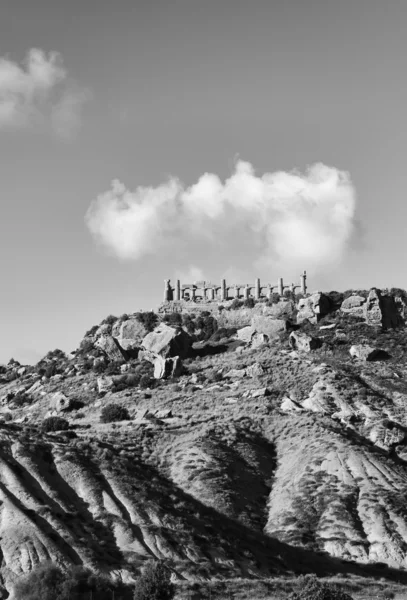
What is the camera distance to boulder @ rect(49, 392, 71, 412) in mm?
96625

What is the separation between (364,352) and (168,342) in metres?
30.6

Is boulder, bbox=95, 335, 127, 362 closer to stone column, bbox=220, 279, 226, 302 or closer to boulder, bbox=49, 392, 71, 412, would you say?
boulder, bbox=49, 392, 71, 412

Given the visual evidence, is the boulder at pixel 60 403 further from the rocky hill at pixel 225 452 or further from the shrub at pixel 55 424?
the shrub at pixel 55 424

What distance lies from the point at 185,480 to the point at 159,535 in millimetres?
12906

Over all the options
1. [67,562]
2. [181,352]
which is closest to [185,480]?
[67,562]

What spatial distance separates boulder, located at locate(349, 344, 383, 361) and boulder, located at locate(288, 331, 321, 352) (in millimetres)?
5618

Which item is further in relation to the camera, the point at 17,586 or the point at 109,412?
the point at 109,412

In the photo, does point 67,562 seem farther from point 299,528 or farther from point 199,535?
→ point 299,528

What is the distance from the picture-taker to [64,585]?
42.1 m

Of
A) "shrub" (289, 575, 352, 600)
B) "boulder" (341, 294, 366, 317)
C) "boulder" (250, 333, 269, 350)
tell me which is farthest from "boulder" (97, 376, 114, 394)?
"shrub" (289, 575, 352, 600)

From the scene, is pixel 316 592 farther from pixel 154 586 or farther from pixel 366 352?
pixel 366 352

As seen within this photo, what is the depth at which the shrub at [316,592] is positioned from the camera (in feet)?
136

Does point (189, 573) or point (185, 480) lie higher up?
point (185, 480)

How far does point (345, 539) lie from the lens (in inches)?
2229
